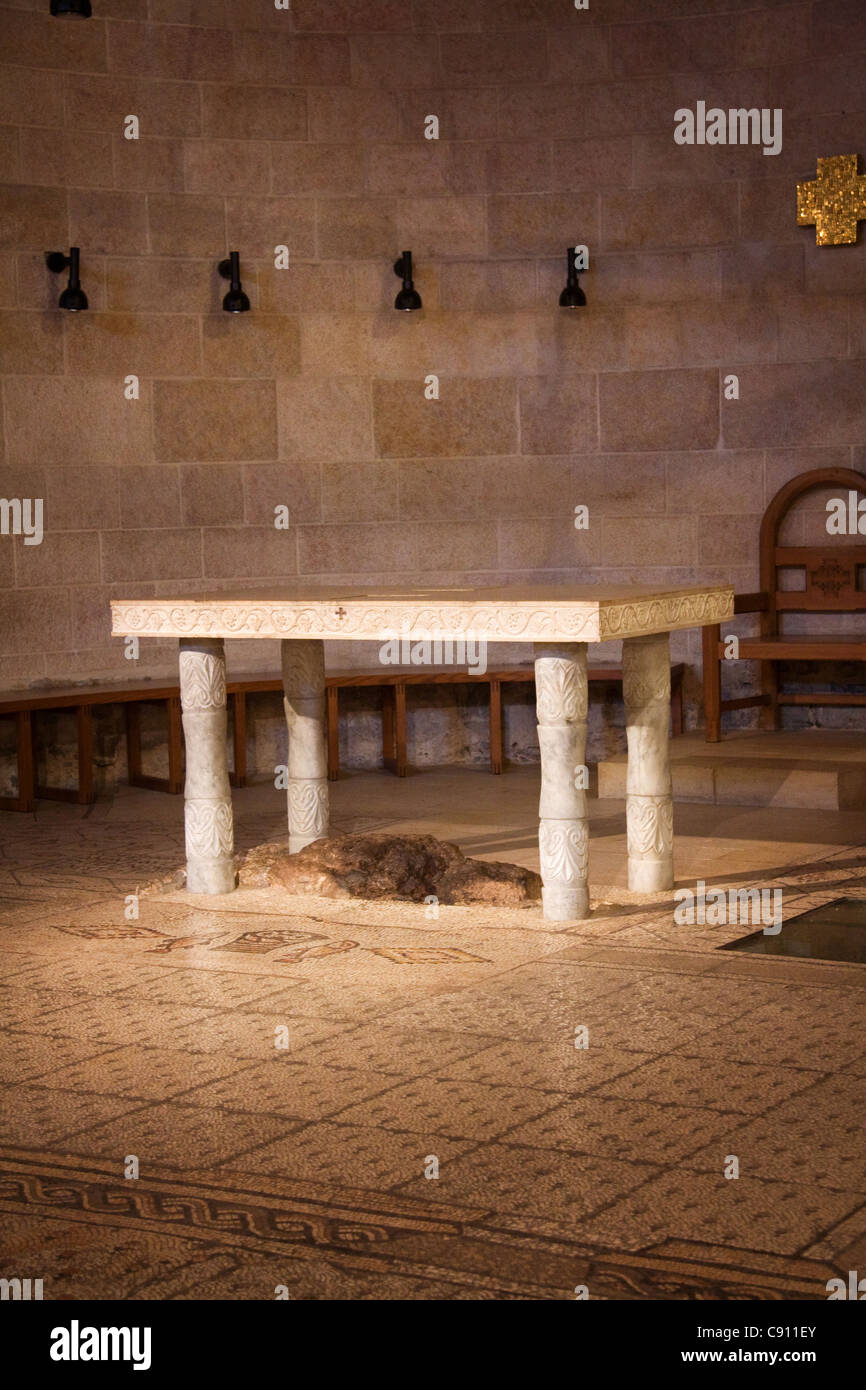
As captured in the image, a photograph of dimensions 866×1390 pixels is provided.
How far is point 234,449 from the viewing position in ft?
30.4

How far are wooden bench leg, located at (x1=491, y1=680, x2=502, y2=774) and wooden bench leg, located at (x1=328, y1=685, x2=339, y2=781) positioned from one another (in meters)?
0.87

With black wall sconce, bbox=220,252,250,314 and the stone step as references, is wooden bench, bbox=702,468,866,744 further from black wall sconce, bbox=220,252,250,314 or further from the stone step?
black wall sconce, bbox=220,252,250,314

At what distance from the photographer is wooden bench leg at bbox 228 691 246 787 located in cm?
880

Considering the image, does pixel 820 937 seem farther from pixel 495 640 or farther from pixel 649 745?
pixel 495 640

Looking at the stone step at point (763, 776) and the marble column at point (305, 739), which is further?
the stone step at point (763, 776)

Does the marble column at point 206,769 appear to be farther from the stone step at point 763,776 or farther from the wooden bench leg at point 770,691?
the wooden bench leg at point 770,691

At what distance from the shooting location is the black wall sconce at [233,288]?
29.7 ft

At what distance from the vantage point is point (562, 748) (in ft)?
17.8

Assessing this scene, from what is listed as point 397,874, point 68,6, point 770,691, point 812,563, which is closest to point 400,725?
point 770,691

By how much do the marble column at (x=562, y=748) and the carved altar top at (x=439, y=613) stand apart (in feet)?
0.46

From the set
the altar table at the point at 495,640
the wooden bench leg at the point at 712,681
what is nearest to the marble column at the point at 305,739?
the altar table at the point at 495,640

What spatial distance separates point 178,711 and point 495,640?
3.63m

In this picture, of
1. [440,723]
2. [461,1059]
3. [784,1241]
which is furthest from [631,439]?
[784,1241]

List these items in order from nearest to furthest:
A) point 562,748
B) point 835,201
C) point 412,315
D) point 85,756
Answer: point 562,748 → point 85,756 → point 835,201 → point 412,315
